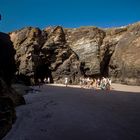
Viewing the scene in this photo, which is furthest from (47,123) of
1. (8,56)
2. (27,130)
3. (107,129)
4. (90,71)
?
(90,71)

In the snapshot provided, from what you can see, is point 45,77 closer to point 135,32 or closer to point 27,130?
point 135,32

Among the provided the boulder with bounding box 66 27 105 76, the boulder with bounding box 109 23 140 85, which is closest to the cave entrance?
the boulder with bounding box 66 27 105 76

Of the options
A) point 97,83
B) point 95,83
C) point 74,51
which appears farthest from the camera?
point 74,51

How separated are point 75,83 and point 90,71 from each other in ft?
12.6

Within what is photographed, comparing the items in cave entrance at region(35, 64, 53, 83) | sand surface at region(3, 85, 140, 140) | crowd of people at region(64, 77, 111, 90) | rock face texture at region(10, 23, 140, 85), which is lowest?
sand surface at region(3, 85, 140, 140)

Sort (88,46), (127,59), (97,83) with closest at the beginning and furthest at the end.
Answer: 1. (97,83)
2. (127,59)
3. (88,46)

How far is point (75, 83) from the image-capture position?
35.6 metres

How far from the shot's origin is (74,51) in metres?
40.0

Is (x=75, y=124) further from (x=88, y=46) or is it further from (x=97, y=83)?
(x=88, y=46)

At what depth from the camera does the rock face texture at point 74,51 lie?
36.4 m

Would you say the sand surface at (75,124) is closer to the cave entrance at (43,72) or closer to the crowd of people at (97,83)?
the crowd of people at (97,83)

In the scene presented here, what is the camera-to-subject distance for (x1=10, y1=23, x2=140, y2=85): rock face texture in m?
36.4

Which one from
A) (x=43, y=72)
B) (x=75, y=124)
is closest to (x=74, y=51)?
(x=43, y=72)

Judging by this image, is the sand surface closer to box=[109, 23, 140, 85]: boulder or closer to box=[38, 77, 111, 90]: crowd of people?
box=[38, 77, 111, 90]: crowd of people
